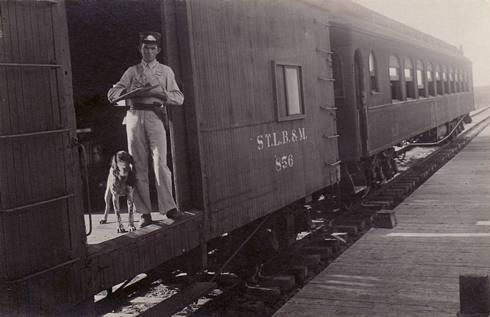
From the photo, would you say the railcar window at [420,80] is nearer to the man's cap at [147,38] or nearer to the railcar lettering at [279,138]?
the railcar lettering at [279,138]

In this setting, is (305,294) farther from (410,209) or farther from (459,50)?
(459,50)

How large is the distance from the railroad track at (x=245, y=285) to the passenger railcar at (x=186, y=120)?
0.54m

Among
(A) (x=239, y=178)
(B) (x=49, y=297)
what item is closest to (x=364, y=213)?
(A) (x=239, y=178)

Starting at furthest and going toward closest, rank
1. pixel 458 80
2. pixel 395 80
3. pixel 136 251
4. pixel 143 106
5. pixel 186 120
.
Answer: pixel 458 80 → pixel 395 80 → pixel 186 120 → pixel 143 106 → pixel 136 251

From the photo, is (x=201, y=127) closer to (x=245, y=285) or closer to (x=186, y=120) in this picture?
(x=186, y=120)

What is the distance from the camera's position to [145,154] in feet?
15.7

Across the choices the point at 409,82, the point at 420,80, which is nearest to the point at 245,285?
the point at 409,82

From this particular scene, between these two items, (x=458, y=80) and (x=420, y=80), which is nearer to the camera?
(x=420, y=80)

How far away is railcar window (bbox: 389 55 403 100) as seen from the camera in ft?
42.0

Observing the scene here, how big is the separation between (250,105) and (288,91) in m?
1.08

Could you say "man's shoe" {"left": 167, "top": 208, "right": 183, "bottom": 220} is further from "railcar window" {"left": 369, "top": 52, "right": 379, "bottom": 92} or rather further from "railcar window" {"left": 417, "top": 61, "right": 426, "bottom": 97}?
"railcar window" {"left": 417, "top": 61, "right": 426, "bottom": 97}

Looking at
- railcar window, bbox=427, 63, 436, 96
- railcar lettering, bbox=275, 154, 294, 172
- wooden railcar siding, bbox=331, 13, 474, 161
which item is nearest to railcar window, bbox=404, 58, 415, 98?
wooden railcar siding, bbox=331, 13, 474, 161

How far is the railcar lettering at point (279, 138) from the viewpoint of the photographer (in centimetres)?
629

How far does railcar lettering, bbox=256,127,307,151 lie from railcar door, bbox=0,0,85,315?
9.17 ft
